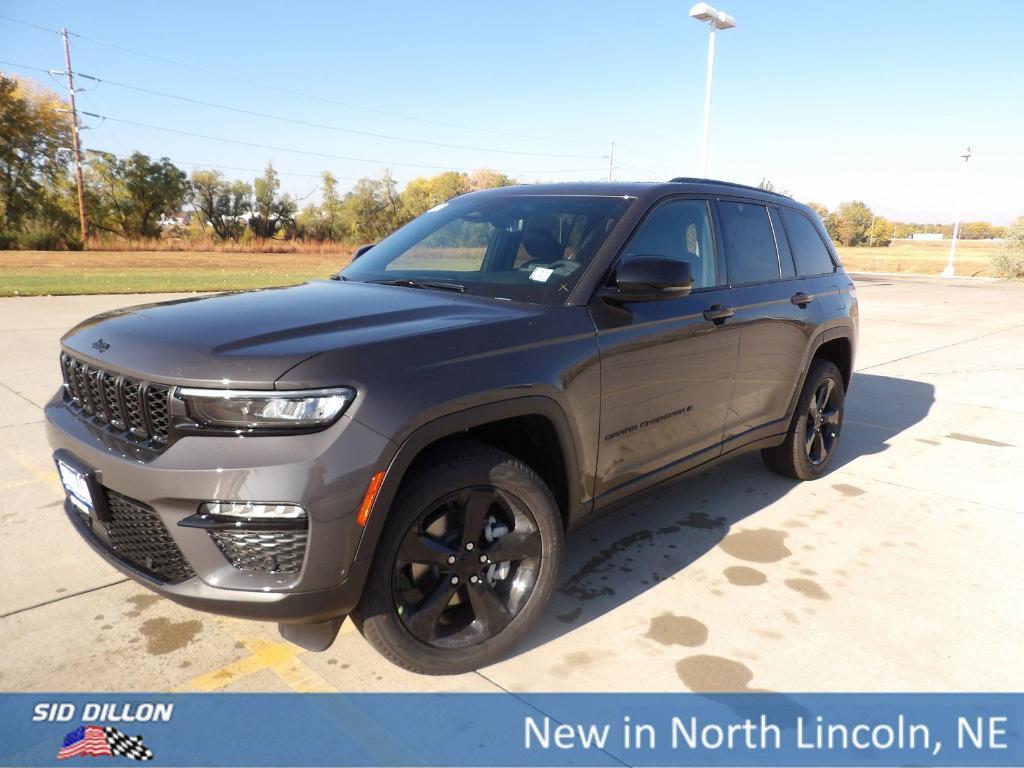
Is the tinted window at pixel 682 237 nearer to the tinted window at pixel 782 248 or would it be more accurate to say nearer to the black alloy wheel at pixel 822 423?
the tinted window at pixel 782 248

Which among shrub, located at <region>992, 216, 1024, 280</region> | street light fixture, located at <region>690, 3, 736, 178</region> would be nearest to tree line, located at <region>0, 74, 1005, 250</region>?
shrub, located at <region>992, 216, 1024, 280</region>

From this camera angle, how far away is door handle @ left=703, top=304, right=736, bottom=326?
3.44 m

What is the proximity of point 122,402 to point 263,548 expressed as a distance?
0.71 m

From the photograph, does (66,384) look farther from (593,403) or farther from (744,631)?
(744,631)

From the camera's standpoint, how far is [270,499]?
198 centimetres

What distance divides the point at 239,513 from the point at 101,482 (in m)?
0.61

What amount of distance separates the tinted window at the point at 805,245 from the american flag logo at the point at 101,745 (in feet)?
13.4

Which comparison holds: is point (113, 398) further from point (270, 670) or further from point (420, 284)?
point (420, 284)

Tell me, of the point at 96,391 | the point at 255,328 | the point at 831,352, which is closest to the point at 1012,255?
the point at 831,352

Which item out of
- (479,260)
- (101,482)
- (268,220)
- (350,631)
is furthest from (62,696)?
(268,220)

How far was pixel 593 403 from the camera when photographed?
279 centimetres

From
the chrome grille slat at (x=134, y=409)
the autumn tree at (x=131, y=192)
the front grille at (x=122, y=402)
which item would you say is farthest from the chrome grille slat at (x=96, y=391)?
the autumn tree at (x=131, y=192)

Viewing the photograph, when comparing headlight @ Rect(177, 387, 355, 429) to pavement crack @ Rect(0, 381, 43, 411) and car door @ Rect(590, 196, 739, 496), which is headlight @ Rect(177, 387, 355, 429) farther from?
pavement crack @ Rect(0, 381, 43, 411)

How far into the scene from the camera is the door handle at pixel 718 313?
3.44 m
